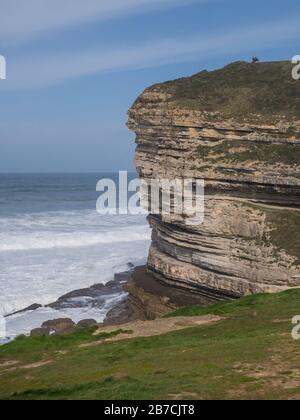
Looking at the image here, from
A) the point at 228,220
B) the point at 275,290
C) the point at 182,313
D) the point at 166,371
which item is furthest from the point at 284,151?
the point at 166,371

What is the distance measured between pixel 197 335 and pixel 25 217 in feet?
193

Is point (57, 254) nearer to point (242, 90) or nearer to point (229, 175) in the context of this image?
point (242, 90)

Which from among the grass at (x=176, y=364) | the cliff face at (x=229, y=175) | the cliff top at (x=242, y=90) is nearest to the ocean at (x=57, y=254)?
the cliff face at (x=229, y=175)

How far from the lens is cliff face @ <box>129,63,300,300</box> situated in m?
23.7

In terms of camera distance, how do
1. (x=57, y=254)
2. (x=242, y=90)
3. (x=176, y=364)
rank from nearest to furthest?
(x=176, y=364) → (x=242, y=90) → (x=57, y=254)

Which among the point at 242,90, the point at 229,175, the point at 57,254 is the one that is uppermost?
the point at 242,90

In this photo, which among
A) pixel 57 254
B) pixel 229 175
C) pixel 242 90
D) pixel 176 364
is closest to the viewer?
pixel 176 364

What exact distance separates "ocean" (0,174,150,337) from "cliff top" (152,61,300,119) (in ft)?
39.4

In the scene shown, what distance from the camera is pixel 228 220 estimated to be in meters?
24.5

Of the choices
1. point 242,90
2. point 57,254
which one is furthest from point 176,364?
point 57,254

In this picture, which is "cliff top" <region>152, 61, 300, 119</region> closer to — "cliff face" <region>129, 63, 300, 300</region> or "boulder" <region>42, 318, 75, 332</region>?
"cliff face" <region>129, 63, 300, 300</region>

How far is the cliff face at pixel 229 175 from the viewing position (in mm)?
23734

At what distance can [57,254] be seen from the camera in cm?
4722

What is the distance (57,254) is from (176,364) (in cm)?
3512
